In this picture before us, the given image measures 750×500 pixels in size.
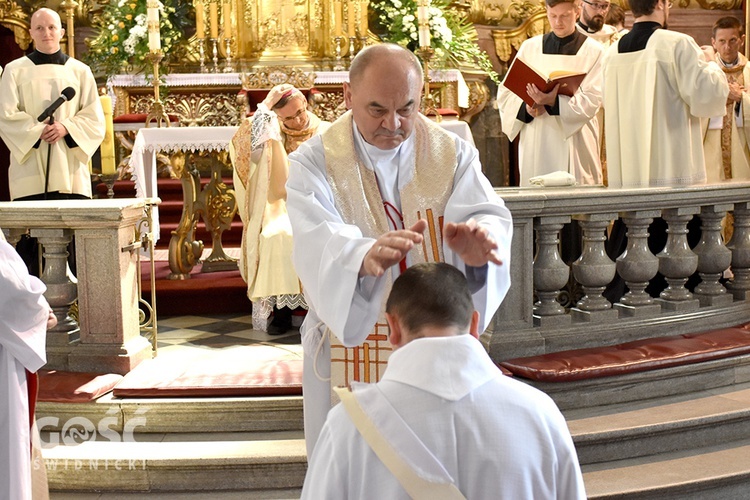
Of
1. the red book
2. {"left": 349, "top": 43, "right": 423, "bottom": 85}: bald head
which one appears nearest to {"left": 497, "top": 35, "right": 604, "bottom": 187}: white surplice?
the red book

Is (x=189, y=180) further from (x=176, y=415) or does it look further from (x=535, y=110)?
(x=176, y=415)

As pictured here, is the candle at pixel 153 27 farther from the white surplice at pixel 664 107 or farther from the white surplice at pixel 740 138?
the white surplice at pixel 740 138

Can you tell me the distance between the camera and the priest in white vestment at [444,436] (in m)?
1.86

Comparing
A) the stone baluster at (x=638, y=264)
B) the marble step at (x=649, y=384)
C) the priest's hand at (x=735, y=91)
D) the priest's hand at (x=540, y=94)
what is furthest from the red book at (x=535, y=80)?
the marble step at (x=649, y=384)

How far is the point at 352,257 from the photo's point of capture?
261 centimetres

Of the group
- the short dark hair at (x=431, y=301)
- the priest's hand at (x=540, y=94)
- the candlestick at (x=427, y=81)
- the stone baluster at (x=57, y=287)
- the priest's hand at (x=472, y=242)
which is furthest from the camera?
the candlestick at (x=427, y=81)

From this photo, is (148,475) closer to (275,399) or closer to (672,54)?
(275,399)

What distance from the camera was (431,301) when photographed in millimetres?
1980

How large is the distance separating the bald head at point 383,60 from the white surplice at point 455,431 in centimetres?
105

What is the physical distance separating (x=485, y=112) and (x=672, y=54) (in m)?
5.38

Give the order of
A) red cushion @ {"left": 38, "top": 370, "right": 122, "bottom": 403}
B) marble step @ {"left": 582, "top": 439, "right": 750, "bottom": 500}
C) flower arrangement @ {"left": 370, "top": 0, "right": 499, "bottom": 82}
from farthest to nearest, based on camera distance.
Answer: flower arrangement @ {"left": 370, "top": 0, "right": 499, "bottom": 82}
red cushion @ {"left": 38, "top": 370, "right": 122, "bottom": 403}
marble step @ {"left": 582, "top": 439, "right": 750, "bottom": 500}

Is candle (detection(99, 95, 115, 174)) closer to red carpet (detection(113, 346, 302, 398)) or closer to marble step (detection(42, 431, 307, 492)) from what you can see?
red carpet (detection(113, 346, 302, 398))

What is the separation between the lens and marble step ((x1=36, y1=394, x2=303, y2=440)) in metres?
4.34

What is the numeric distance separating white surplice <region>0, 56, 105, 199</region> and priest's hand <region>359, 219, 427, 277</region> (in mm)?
4423
